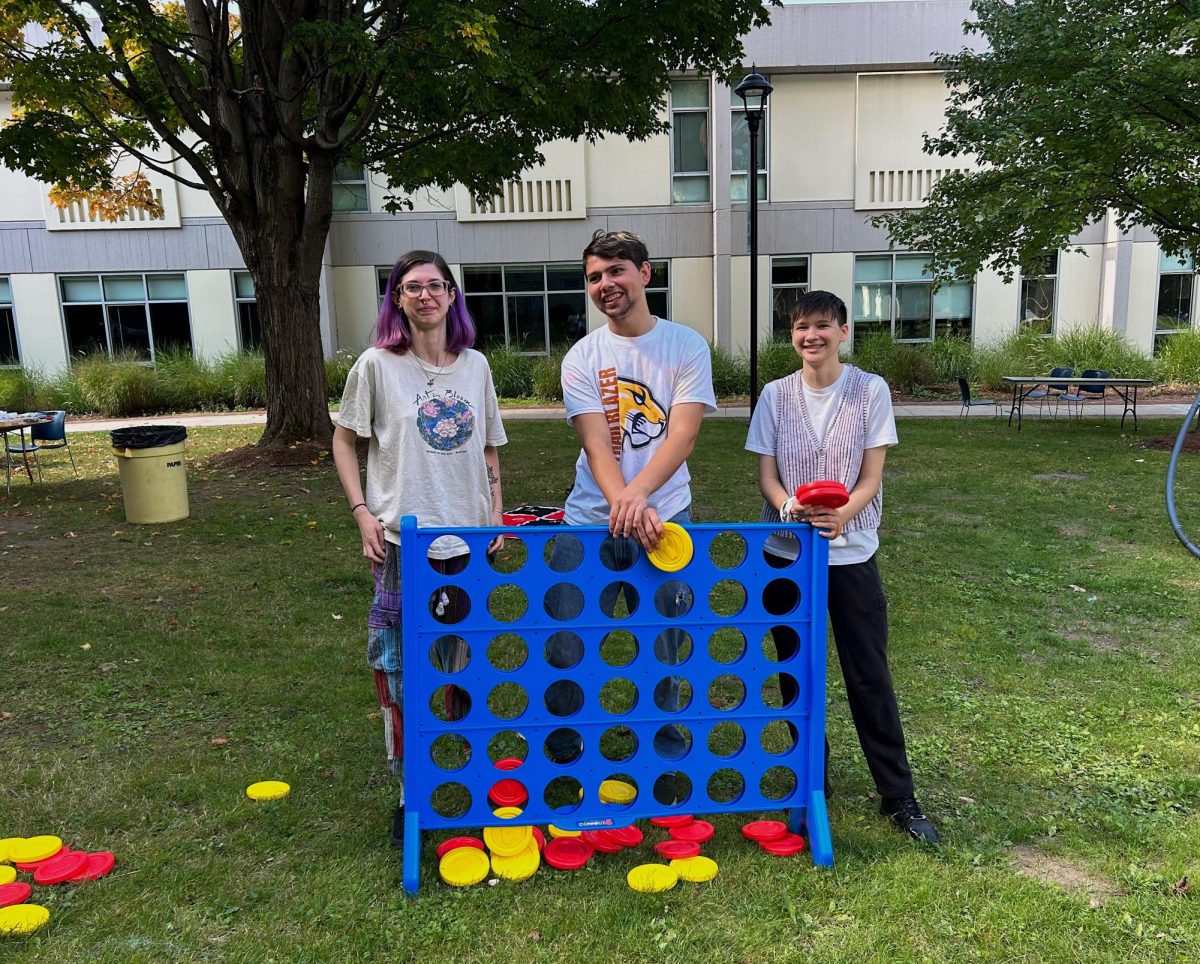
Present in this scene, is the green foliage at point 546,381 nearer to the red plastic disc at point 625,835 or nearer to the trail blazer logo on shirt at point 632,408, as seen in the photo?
the trail blazer logo on shirt at point 632,408

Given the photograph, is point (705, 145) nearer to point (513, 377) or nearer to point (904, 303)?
point (904, 303)

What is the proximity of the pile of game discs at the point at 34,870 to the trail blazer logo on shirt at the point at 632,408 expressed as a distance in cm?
209

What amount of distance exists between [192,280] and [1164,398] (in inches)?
794

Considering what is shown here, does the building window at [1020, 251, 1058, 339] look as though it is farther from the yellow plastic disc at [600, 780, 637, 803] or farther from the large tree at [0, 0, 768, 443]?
the yellow plastic disc at [600, 780, 637, 803]

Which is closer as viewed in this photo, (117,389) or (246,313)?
(117,389)

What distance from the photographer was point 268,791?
10.3 feet

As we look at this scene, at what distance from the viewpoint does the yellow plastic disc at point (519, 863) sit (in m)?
2.63

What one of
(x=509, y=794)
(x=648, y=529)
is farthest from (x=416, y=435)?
(x=509, y=794)

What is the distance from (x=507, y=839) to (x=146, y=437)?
6.51 meters

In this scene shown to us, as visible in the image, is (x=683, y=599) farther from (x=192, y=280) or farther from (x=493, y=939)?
(x=192, y=280)

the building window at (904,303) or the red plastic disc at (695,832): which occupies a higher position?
the building window at (904,303)

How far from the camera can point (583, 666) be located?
272cm

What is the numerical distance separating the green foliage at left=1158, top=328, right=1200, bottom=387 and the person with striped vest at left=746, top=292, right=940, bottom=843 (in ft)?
60.8

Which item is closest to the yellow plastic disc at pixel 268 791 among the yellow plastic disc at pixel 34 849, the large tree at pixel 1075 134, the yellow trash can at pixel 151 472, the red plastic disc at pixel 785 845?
the yellow plastic disc at pixel 34 849
